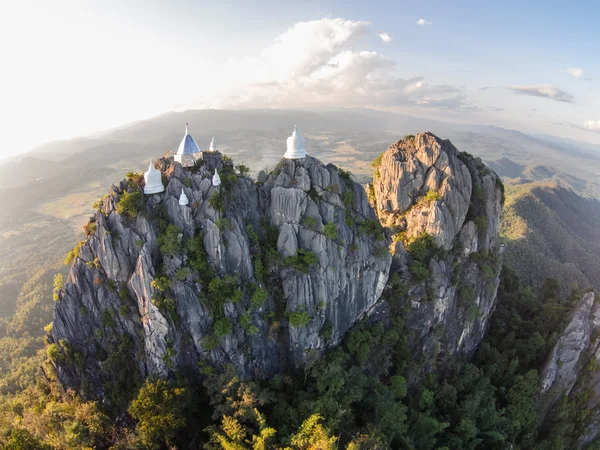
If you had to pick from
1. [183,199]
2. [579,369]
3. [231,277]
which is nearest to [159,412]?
[231,277]

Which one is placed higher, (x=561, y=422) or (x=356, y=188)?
(x=356, y=188)

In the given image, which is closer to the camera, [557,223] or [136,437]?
[136,437]

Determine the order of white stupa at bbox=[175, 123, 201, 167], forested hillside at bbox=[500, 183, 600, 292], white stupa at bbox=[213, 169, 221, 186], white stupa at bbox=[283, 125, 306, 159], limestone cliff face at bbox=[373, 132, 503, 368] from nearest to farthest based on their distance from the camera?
white stupa at bbox=[213, 169, 221, 186], white stupa at bbox=[175, 123, 201, 167], white stupa at bbox=[283, 125, 306, 159], limestone cliff face at bbox=[373, 132, 503, 368], forested hillside at bbox=[500, 183, 600, 292]

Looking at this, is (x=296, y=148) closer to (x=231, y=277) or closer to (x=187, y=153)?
(x=187, y=153)

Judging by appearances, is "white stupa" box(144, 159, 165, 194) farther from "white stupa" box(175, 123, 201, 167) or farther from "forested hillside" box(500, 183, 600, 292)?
"forested hillside" box(500, 183, 600, 292)

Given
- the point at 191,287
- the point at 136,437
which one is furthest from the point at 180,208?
the point at 136,437

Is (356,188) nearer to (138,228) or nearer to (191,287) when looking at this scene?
(191,287)

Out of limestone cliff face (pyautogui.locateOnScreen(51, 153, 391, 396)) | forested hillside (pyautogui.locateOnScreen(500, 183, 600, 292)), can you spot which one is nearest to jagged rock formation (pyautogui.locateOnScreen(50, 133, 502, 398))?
limestone cliff face (pyautogui.locateOnScreen(51, 153, 391, 396))
